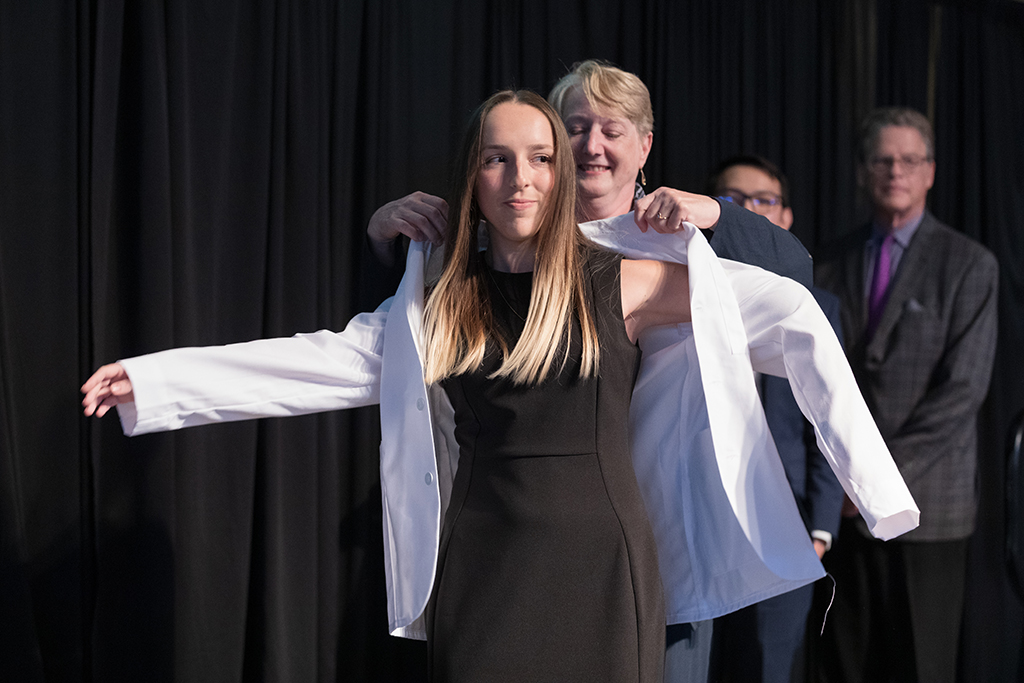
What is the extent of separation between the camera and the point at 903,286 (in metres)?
2.62

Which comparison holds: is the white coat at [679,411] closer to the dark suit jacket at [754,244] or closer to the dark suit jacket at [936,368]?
the dark suit jacket at [754,244]

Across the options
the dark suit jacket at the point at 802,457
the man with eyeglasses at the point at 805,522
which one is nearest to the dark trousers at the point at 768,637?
the man with eyeglasses at the point at 805,522

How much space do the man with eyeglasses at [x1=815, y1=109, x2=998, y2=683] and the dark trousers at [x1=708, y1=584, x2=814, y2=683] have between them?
62 cm

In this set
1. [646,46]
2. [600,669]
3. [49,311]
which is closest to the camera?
[600,669]

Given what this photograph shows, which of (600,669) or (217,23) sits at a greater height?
(217,23)

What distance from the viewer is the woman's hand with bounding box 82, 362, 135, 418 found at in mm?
1367

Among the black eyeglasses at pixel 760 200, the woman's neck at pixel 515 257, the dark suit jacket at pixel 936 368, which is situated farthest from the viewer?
the dark suit jacket at pixel 936 368

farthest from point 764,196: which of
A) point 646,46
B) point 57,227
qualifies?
point 57,227

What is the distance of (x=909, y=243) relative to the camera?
267 cm

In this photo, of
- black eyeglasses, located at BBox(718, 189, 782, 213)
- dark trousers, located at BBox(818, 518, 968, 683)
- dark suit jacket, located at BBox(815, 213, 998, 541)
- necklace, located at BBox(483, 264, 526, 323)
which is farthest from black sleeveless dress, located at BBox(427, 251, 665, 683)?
dark trousers, located at BBox(818, 518, 968, 683)

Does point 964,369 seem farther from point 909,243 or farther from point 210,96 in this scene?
point 210,96

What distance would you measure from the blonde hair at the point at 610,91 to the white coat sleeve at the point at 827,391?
2.13 feet

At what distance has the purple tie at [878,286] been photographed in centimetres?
268

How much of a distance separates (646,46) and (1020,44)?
1713 millimetres
